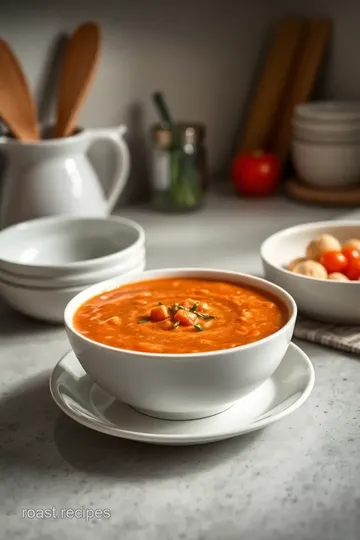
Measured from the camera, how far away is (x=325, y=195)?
1.83m

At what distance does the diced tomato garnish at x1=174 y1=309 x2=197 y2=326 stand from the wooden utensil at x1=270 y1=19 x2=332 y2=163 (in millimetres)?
1133

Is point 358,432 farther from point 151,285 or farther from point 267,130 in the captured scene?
point 267,130

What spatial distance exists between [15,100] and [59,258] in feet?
1.09

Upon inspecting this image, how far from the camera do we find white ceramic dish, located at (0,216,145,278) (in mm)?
1351

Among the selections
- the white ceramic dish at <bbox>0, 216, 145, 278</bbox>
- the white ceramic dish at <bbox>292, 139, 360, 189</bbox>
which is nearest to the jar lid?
the white ceramic dish at <bbox>292, 139, 360, 189</bbox>

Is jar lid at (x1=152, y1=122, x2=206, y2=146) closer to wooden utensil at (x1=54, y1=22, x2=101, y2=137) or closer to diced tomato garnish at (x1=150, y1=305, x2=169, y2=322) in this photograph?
wooden utensil at (x1=54, y1=22, x2=101, y2=137)

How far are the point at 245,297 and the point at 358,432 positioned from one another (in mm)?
203

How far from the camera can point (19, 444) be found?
3.10 ft

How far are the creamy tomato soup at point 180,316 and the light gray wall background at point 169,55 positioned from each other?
73 centimetres

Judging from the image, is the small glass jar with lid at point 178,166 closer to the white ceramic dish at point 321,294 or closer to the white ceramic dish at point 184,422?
the white ceramic dish at point 321,294

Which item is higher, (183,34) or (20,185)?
(183,34)

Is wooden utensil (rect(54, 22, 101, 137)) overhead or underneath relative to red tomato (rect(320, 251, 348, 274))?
overhead

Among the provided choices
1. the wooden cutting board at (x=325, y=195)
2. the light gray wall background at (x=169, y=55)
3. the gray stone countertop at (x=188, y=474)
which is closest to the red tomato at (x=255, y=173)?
the wooden cutting board at (x=325, y=195)

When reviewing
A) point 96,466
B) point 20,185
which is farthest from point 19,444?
point 20,185
